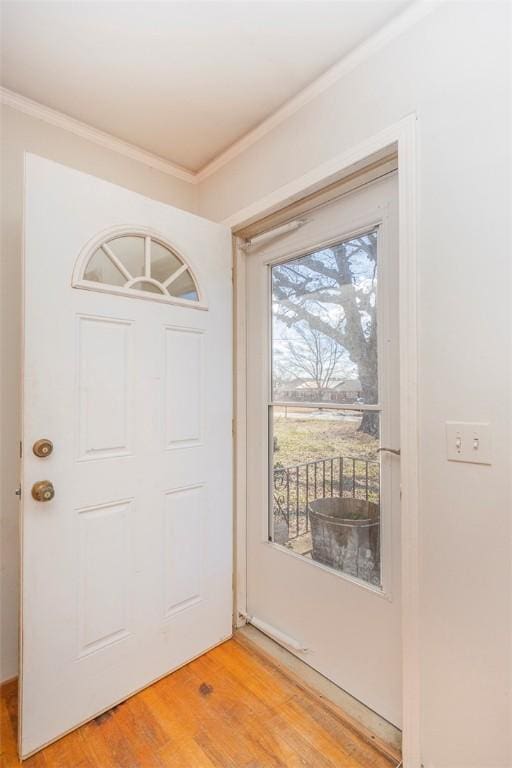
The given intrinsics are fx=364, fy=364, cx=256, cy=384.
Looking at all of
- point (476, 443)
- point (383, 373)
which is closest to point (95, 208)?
point (383, 373)

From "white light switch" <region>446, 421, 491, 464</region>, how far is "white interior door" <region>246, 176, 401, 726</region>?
0.25 metres

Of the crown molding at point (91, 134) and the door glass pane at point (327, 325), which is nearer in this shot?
the door glass pane at point (327, 325)

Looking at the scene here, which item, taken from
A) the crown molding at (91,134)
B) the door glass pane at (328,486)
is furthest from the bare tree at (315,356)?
the crown molding at (91,134)

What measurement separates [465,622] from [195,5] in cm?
204

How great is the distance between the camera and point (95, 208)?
4.53 feet

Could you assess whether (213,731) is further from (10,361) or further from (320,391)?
(10,361)

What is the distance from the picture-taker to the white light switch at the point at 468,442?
1.00 meters

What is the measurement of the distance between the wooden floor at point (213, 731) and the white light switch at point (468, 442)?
1.02 meters

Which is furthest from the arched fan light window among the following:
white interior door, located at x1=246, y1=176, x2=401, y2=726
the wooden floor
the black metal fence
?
the wooden floor

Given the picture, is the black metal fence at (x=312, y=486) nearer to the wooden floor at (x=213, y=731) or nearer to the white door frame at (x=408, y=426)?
the white door frame at (x=408, y=426)

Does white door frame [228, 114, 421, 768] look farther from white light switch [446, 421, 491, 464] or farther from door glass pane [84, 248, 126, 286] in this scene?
door glass pane [84, 248, 126, 286]

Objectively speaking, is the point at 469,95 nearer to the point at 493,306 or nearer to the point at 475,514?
the point at 493,306

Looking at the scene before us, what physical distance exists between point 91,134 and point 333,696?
2.62 metres

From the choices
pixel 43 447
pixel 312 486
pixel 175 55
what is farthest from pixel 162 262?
pixel 312 486
